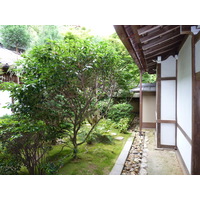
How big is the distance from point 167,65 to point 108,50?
1862mm

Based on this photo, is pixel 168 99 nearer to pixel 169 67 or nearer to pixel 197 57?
pixel 169 67

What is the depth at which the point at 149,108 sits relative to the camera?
6.21 m

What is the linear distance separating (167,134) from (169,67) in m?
1.65

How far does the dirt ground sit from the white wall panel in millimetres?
222

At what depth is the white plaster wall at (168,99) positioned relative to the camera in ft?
12.0

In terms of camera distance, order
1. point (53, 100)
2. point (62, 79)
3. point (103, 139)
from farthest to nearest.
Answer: point (103, 139) < point (53, 100) < point (62, 79)

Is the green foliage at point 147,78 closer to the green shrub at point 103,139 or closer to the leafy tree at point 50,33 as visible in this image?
the leafy tree at point 50,33

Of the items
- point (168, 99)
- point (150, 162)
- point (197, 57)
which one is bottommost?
point (150, 162)

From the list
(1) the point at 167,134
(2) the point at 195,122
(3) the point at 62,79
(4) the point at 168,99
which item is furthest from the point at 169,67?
(3) the point at 62,79

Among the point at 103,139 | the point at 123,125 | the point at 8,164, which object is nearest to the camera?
the point at 8,164

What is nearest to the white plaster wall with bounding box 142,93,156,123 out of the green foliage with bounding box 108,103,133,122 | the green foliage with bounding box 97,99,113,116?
the green foliage with bounding box 108,103,133,122

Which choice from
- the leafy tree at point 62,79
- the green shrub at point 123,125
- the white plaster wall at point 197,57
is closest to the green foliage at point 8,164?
the leafy tree at point 62,79

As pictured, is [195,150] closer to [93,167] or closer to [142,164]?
[142,164]

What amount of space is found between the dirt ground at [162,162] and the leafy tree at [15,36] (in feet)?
18.6
